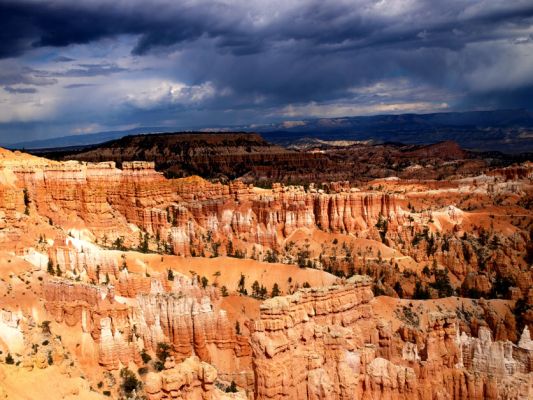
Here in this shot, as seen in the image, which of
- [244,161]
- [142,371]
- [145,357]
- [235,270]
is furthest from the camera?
[244,161]

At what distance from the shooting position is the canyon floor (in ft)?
87.9

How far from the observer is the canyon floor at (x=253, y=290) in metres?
26.8

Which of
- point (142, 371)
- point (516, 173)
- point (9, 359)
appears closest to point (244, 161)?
point (516, 173)

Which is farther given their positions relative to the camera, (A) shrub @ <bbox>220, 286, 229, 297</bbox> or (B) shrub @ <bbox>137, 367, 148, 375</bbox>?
(A) shrub @ <bbox>220, 286, 229, 297</bbox>

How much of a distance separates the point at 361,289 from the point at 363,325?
2.70 metres

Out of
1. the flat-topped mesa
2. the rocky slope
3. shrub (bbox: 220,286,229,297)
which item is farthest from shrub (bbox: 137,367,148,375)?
the flat-topped mesa

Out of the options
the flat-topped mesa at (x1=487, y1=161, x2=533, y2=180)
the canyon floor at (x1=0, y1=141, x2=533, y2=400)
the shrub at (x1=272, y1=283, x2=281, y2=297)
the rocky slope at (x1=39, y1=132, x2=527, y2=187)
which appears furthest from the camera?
the rocky slope at (x1=39, y1=132, x2=527, y2=187)

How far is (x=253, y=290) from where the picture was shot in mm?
54906

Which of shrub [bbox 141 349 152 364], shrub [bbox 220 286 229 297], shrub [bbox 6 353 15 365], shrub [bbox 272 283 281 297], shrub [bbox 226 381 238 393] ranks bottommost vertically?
shrub [bbox 272 283 281 297]

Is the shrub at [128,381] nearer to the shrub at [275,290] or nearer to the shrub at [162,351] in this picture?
the shrub at [162,351]

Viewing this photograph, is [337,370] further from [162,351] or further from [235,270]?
[235,270]

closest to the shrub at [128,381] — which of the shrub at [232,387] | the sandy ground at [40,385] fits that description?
the sandy ground at [40,385]

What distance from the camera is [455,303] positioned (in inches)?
2031

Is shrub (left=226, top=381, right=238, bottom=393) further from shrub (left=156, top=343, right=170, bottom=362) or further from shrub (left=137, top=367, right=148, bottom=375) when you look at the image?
shrub (left=156, top=343, right=170, bottom=362)
